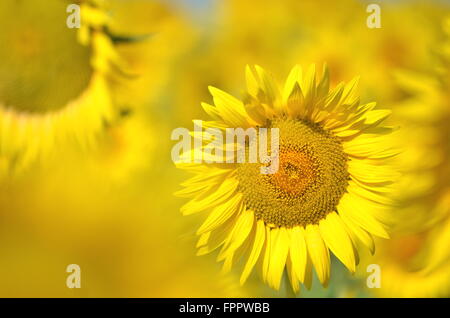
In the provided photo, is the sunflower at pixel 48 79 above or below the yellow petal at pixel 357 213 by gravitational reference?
above

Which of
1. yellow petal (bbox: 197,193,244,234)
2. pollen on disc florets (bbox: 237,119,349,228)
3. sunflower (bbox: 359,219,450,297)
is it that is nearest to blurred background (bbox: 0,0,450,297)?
sunflower (bbox: 359,219,450,297)

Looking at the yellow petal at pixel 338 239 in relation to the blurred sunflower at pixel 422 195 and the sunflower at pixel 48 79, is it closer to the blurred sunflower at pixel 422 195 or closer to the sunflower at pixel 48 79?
the blurred sunflower at pixel 422 195

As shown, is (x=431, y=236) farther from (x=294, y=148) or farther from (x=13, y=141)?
(x=13, y=141)

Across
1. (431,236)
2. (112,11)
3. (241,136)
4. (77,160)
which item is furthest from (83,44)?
(431,236)

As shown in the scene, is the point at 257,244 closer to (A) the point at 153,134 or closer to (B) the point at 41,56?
(A) the point at 153,134

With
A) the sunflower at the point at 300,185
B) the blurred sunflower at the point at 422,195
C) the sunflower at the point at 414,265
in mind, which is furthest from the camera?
the sunflower at the point at 414,265

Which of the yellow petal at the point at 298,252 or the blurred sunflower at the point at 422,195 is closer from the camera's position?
the yellow petal at the point at 298,252

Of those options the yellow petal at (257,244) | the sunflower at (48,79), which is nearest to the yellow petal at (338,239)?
the yellow petal at (257,244)

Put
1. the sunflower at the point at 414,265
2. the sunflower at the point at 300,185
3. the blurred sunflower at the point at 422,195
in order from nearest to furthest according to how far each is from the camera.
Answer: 1. the sunflower at the point at 300,185
2. the blurred sunflower at the point at 422,195
3. the sunflower at the point at 414,265

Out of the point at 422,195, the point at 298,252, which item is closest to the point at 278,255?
the point at 298,252
